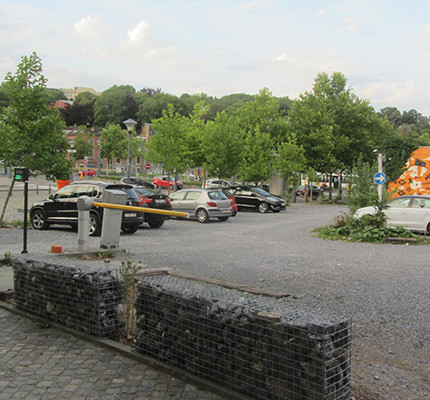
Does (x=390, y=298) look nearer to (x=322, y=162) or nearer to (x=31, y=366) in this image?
(x=31, y=366)

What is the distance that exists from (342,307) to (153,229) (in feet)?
43.0

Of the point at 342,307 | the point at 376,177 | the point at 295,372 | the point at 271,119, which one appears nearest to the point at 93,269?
the point at 295,372

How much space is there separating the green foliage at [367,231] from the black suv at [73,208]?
6715mm

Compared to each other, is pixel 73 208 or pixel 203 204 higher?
pixel 73 208

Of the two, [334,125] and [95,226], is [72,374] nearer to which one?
[95,226]

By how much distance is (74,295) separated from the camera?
17.2ft

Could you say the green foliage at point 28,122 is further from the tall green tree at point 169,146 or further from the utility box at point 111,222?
the tall green tree at point 169,146

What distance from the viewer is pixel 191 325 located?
160 inches

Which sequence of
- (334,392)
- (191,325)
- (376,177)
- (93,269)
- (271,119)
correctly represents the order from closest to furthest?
1. (334,392)
2. (191,325)
3. (93,269)
4. (376,177)
5. (271,119)

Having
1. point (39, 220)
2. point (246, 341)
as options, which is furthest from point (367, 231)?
point (246, 341)

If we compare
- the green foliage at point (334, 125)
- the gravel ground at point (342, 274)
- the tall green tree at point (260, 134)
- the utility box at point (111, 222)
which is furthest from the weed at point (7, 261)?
the green foliage at point (334, 125)

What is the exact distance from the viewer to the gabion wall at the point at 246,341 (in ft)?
10.8

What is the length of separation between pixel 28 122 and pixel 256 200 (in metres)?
17.4

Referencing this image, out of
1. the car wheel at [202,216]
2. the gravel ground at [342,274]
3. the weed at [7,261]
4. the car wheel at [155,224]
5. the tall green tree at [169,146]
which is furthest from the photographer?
the tall green tree at [169,146]
